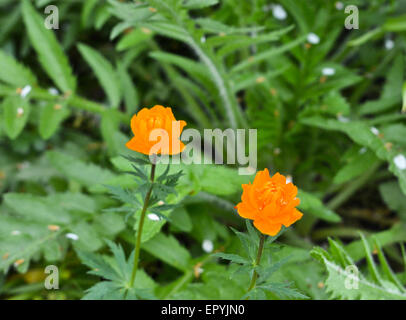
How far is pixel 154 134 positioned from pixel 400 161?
2.76 feet

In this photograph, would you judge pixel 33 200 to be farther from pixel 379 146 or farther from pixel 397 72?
pixel 397 72

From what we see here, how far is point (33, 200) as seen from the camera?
1319 millimetres

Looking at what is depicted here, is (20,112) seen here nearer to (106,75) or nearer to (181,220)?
(106,75)

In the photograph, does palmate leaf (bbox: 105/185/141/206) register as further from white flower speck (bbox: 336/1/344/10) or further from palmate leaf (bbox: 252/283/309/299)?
white flower speck (bbox: 336/1/344/10)

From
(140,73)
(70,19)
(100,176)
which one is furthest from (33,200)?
(70,19)

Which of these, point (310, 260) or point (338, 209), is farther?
point (338, 209)

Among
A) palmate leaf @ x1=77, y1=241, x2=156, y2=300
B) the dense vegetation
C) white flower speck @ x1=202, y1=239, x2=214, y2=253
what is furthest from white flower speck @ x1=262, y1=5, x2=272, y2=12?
palmate leaf @ x1=77, y1=241, x2=156, y2=300

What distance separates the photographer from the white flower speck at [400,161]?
4.15 feet

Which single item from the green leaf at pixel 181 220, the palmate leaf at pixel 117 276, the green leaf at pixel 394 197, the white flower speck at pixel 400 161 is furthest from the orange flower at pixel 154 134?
the green leaf at pixel 394 197

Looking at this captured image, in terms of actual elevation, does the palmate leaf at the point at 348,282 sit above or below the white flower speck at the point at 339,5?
below

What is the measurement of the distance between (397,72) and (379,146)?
415mm

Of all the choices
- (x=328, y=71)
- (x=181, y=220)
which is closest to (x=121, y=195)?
(x=181, y=220)

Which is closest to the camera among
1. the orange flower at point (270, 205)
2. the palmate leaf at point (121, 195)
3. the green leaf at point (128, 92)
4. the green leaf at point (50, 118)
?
the orange flower at point (270, 205)

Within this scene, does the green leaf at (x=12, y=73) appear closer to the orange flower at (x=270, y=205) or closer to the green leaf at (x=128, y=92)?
the green leaf at (x=128, y=92)
